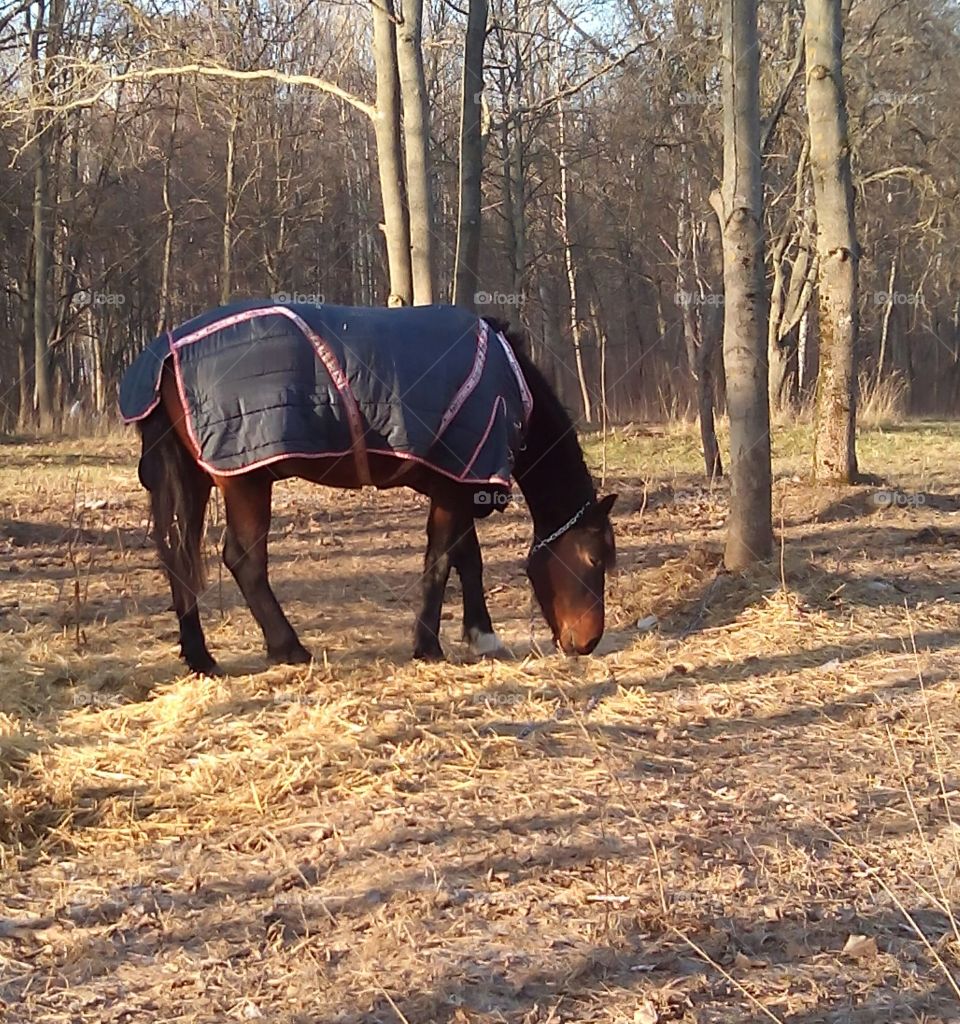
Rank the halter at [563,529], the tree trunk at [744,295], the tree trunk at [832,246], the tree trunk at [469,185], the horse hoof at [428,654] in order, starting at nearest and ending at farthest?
the horse hoof at [428,654], the halter at [563,529], the tree trunk at [744,295], the tree trunk at [832,246], the tree trunk at [469,185]

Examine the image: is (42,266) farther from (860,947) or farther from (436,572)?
(860,947)

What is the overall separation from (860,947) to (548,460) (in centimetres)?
317

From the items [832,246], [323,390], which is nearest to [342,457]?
[323,390]

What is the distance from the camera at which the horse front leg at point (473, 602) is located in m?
5.41

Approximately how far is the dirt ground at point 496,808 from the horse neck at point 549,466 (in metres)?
0.69

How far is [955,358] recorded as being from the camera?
35.2 m

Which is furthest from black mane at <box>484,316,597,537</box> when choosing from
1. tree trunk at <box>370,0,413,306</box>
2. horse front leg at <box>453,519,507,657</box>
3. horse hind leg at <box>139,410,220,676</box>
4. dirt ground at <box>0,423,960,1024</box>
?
tree trunk at <box>370,0,413,306</box>

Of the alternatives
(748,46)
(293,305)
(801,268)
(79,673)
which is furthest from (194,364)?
(801,268)

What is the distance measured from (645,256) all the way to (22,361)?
15.6 metres

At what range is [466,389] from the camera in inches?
192

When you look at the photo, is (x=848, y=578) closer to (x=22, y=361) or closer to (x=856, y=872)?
(x=856, y=872)

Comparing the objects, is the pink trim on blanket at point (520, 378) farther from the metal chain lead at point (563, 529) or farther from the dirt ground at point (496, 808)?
the dirt ground at point (496, 808)

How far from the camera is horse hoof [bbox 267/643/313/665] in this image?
4988 millimetres

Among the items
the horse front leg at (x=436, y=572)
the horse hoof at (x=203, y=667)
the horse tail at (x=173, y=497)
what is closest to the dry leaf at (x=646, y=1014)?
the horse front leg at (x=436, y=572)
